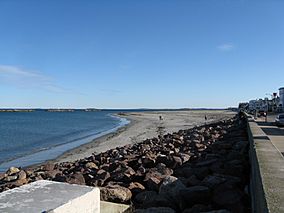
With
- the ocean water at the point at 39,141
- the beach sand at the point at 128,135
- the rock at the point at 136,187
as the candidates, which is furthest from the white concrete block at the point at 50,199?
the beach sand at the point at 128,135

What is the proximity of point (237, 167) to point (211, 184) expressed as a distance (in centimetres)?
119

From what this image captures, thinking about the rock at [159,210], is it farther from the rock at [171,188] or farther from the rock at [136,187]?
the rock at [136,187]

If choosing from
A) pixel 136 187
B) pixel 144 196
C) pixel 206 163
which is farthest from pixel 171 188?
pixel 206 163

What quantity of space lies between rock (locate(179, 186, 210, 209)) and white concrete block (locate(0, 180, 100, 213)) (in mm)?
1559

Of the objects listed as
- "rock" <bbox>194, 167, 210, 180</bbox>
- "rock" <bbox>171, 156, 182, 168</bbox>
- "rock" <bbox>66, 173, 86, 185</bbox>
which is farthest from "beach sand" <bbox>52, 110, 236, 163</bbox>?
"rock" <bbox>194, 167, 210, 180</bbox>

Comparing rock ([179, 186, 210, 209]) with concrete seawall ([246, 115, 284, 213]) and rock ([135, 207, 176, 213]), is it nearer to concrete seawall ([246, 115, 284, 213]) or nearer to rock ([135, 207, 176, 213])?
rock ([135, 207, 176, 213])

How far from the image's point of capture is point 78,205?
3742mm

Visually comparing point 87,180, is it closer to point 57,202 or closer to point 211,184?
point 211,184

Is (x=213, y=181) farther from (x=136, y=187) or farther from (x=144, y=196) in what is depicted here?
(x=136, y=187)

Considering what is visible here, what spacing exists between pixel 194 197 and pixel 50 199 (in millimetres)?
2361

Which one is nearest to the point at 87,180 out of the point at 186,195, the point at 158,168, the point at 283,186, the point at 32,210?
the point at 158,168

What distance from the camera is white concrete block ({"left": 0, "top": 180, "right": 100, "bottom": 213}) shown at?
11.1 ft

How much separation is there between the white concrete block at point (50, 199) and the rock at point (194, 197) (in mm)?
1559

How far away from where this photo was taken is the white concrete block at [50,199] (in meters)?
3.39
